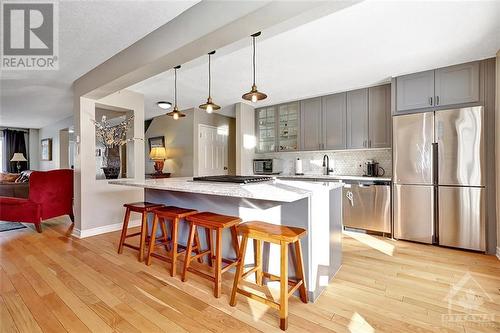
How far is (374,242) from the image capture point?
3252 mm

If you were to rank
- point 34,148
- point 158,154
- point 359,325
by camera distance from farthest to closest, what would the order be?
1. point 34,148
2. point 158,154
3. point 359,325

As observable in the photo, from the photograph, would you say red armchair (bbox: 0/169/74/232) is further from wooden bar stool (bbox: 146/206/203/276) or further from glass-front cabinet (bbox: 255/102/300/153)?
glass-front cabinet (bbox: 255/102/300/153)

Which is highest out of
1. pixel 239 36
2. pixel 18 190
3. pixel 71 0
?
pixel 71 0

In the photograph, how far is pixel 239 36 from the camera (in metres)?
1.79

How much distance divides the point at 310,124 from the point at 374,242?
218 cm

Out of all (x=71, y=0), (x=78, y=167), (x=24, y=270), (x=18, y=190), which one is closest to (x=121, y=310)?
(x=24, y=270)

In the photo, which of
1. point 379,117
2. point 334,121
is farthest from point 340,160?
point 379,117

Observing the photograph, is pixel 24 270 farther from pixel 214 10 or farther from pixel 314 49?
pixel 314 49

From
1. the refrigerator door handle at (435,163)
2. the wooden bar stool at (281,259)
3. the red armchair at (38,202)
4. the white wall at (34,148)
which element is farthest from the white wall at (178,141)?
the white wall at (34,148)

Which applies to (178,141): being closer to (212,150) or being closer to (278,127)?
(212,150)

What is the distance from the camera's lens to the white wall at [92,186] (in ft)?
11.5

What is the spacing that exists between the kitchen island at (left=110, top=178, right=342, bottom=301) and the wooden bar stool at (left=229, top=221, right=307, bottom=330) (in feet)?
0.33

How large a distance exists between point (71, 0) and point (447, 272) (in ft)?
12.9

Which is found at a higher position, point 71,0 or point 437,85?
point 71,0
